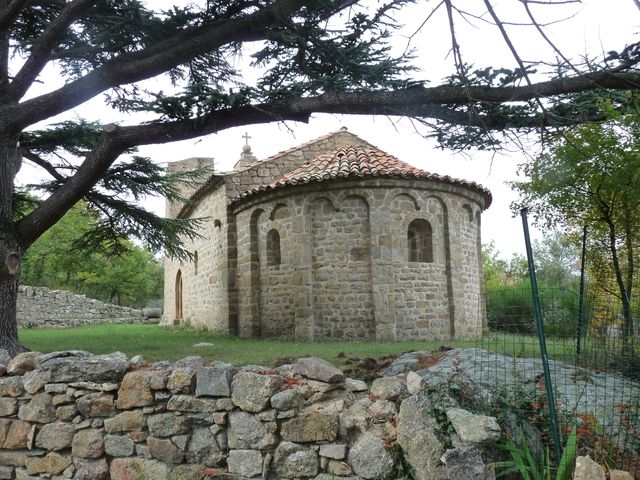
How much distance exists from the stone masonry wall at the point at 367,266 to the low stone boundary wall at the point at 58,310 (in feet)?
46.2

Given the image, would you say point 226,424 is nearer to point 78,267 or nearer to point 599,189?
point 599,189

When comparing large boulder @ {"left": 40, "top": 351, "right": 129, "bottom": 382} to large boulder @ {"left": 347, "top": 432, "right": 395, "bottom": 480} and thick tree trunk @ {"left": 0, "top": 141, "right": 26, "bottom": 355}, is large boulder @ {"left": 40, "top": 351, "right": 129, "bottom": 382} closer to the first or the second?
large boulder @ {"left": 347, "top": 432, "right": 395, "bottom": 480}

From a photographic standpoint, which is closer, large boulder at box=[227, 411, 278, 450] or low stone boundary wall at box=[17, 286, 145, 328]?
large boulder at box=[227, 411, 278, 450]

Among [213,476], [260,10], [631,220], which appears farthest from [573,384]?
[260,10]

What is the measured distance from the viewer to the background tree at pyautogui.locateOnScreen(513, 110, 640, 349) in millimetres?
7527

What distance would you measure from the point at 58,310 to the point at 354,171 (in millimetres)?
17642

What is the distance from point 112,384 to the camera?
4.79m

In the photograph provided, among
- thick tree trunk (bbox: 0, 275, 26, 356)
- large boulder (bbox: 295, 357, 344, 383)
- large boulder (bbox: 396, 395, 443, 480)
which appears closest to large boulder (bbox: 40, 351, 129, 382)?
large boulder (bbox: 295, 357, 344, 383)

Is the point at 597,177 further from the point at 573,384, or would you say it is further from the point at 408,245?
the point at 408,245

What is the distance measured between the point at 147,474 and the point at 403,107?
485 cm

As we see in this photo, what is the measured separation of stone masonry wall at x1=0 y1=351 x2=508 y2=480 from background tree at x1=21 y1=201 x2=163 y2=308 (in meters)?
26.3

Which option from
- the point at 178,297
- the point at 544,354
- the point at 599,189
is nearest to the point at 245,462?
the point at 544,354

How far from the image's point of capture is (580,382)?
5.46 meters

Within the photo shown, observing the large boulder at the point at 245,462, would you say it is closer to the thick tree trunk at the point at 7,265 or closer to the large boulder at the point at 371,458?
the large boulder at the point at 371,458
